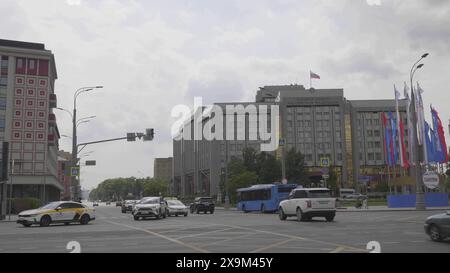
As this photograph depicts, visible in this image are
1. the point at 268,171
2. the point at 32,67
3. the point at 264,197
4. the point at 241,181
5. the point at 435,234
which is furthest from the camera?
the point at 268,171

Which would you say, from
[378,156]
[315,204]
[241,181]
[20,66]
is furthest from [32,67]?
[378,156]

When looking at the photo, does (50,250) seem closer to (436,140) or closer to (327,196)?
(327,196)

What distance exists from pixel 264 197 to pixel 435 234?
94.8 ft

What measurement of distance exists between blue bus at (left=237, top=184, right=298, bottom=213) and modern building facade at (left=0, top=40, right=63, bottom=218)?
124 feet

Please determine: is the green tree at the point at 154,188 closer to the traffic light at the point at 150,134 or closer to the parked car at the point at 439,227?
the traffic light at the point at 150,134

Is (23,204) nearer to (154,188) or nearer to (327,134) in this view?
(327,134)

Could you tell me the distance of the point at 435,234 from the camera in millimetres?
14477

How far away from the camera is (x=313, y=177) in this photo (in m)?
125

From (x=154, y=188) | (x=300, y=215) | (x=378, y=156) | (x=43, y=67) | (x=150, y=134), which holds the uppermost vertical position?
(x=43, y=67)

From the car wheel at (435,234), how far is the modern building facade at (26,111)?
216 feet

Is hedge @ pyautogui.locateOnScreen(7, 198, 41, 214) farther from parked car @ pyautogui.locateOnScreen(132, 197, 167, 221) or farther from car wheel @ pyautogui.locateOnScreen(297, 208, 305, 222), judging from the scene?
car wheel @ pyautogui.locateOnScreen(297, 208, 305, 222)

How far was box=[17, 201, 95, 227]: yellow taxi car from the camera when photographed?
2592cm

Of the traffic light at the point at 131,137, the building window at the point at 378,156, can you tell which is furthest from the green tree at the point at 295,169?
the traffic light at the point at 131,137
